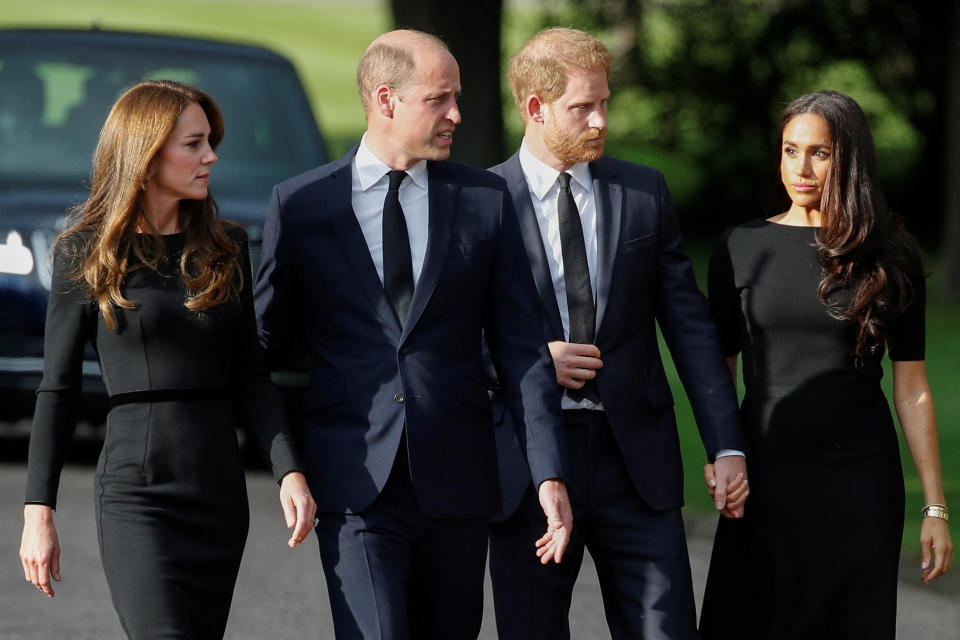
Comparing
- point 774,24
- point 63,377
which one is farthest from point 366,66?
point 774,24

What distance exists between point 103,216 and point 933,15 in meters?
22.6

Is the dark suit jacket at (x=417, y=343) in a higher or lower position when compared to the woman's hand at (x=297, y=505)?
higher

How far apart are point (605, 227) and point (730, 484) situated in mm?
801

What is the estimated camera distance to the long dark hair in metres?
5.12

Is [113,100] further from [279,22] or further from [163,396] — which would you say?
[279,22]

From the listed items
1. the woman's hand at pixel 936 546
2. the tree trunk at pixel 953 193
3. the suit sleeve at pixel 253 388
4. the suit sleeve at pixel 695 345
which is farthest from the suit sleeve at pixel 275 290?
the tree trunk at pixel 953 193

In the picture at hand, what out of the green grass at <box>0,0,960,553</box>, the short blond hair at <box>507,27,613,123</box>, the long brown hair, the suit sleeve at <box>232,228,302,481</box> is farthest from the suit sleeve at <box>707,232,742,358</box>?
the green grass at <box>0,0,960,553</box>

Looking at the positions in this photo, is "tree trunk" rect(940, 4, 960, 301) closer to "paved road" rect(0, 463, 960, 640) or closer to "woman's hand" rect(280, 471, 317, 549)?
"paved road" rect(0, 463, 960, 640)

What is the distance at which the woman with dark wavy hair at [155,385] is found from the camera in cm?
446

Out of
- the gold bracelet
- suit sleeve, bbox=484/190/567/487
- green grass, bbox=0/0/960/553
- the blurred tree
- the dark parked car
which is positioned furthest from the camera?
green grass, bbox=0/0/960/553

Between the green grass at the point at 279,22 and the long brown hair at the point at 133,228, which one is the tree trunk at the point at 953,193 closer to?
the long brown hair at the point at 133,228

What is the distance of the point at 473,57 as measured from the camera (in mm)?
15570

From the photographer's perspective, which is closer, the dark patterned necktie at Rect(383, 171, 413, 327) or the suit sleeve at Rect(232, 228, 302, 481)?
the suit sleeve at Rect(232, 228, 302, 481)

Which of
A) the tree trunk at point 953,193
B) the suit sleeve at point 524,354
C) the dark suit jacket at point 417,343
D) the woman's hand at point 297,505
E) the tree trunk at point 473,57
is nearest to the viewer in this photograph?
the woman's hand at point 297,505
